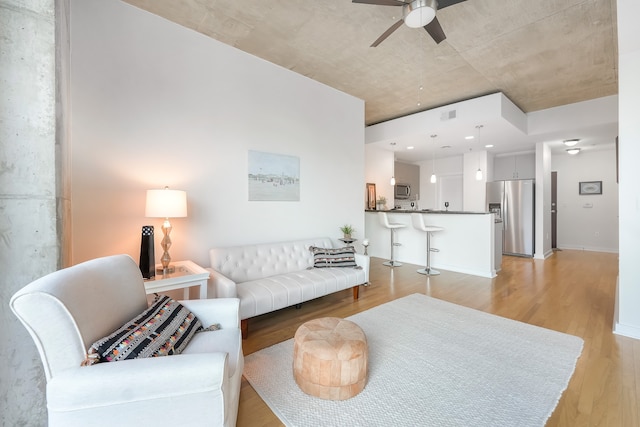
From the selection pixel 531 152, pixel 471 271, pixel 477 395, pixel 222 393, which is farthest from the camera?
pixel 531 152

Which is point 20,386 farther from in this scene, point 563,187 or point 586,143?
point 563,187

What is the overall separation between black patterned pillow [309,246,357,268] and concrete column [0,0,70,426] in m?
2.57

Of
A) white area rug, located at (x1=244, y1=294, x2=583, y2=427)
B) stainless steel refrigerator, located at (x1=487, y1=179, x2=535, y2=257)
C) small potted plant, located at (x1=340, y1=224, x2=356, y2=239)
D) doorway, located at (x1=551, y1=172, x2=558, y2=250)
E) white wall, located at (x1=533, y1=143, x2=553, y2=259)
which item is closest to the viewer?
white area rug, located at (x1=244, y1=294, x2=583, y2=427)

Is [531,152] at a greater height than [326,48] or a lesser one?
lesser

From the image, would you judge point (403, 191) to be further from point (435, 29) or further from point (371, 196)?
point (435, 29)

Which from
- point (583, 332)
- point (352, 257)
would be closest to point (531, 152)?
point (583, 332)

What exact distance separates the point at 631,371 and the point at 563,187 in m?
7.19

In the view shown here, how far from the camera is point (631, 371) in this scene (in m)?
2.05

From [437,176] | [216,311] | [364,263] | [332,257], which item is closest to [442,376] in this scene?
[216,311]

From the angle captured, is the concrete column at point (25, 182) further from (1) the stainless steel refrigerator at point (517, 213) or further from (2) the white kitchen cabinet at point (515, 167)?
(2) the white kitchen cabinet at point (515, 167)

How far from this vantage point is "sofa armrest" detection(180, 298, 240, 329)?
1837mm

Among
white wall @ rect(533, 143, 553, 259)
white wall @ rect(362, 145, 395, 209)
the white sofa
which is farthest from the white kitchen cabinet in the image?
the white sofa

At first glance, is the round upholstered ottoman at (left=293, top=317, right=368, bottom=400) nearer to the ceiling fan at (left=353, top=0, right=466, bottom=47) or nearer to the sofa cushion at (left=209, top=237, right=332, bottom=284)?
the sofa cushion at (left=209, top=237, right=332, bottom=284)

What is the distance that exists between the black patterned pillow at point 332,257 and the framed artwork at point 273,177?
2.73 ft
